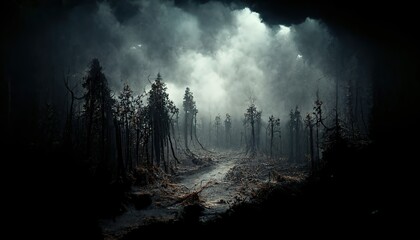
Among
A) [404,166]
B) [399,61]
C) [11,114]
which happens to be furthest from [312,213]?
[11,114]

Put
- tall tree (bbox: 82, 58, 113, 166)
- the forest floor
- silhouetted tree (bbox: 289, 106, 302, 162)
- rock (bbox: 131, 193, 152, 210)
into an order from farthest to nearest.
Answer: silhouetted tree (bbox: 289, 106, 302, 162)
tall tree (bbox: 82, 58, 113, 166)
rock (bbox: 131, 193, 152, 210)
the forest floor

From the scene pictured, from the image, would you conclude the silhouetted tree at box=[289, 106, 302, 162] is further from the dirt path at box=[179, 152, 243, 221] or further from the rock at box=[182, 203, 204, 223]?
the rock at box=[182, 203, 204, 223]

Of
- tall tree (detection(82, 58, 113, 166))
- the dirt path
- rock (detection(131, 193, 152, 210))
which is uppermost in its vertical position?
tall tree (detection(82, 58, 113, 166))

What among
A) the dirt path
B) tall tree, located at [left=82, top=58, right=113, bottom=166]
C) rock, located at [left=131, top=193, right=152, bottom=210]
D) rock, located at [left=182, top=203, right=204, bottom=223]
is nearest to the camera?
rock, located at [left=182, top=203, right=204, bottom=223]

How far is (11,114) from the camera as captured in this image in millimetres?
51875

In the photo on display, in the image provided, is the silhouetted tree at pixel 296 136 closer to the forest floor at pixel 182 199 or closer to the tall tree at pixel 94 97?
the forest floor at pixel 182 199

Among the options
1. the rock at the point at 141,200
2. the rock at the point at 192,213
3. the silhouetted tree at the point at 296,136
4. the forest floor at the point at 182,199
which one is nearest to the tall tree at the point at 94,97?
the forest floor at the point at 182,199

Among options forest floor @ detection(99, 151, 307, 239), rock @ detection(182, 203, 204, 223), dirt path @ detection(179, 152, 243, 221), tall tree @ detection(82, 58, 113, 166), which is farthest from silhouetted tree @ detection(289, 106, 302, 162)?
rock @ detection(182, 203, 204, 223)

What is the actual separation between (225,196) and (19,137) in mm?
36368

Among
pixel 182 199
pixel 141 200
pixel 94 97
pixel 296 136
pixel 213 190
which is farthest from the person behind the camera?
pixel 296 136

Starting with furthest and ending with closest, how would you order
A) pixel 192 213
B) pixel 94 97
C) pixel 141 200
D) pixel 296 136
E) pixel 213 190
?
pixel 296 136 < pixel 94 97 < pixel 213 190 < pixel 141 200 < pixel 192 213

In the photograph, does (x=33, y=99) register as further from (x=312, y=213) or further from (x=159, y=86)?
(x=312, y=213)

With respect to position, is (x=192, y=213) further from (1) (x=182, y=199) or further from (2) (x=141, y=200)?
(1) (x=182, y=199)

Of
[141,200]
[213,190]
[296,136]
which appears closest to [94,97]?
[141,200]
